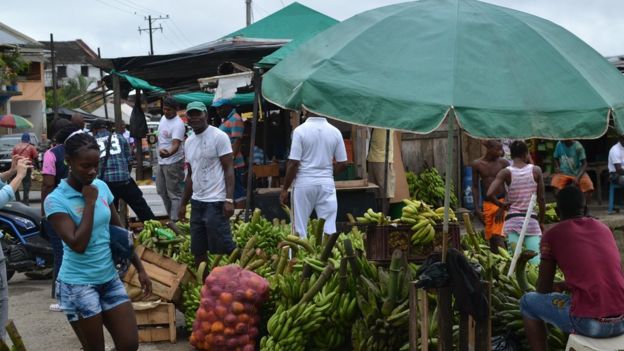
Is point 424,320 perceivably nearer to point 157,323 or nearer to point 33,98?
point 157,323

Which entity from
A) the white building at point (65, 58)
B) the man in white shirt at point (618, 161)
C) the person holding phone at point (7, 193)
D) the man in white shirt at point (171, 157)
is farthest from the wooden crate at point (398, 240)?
the white building at point (65, 58)

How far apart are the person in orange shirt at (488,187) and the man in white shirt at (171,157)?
4.41 meters

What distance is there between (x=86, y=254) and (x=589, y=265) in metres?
3.02

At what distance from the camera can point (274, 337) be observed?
6.64 meters

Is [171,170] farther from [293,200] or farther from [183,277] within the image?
[183,277]

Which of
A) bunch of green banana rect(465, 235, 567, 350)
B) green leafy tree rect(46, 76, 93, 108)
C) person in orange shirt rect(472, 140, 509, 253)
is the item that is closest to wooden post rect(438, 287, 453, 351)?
bunch of green banana rect(465, 235, 567, 350)

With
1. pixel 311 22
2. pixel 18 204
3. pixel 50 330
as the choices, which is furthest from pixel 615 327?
pixel 311 22

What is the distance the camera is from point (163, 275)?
765 centimetres

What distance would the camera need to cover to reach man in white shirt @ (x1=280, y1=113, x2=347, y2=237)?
8.92 m

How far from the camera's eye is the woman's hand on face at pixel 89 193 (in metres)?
5.06

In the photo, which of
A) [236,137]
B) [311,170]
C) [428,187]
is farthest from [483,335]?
[428,187]

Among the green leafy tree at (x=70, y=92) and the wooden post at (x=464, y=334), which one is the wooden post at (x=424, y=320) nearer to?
the wooden post at (x=464, y=334)

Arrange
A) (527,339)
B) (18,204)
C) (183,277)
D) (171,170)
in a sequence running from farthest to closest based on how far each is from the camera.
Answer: (171,170), (18,204), (183,277), (527,339)

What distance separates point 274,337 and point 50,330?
8.87ft
